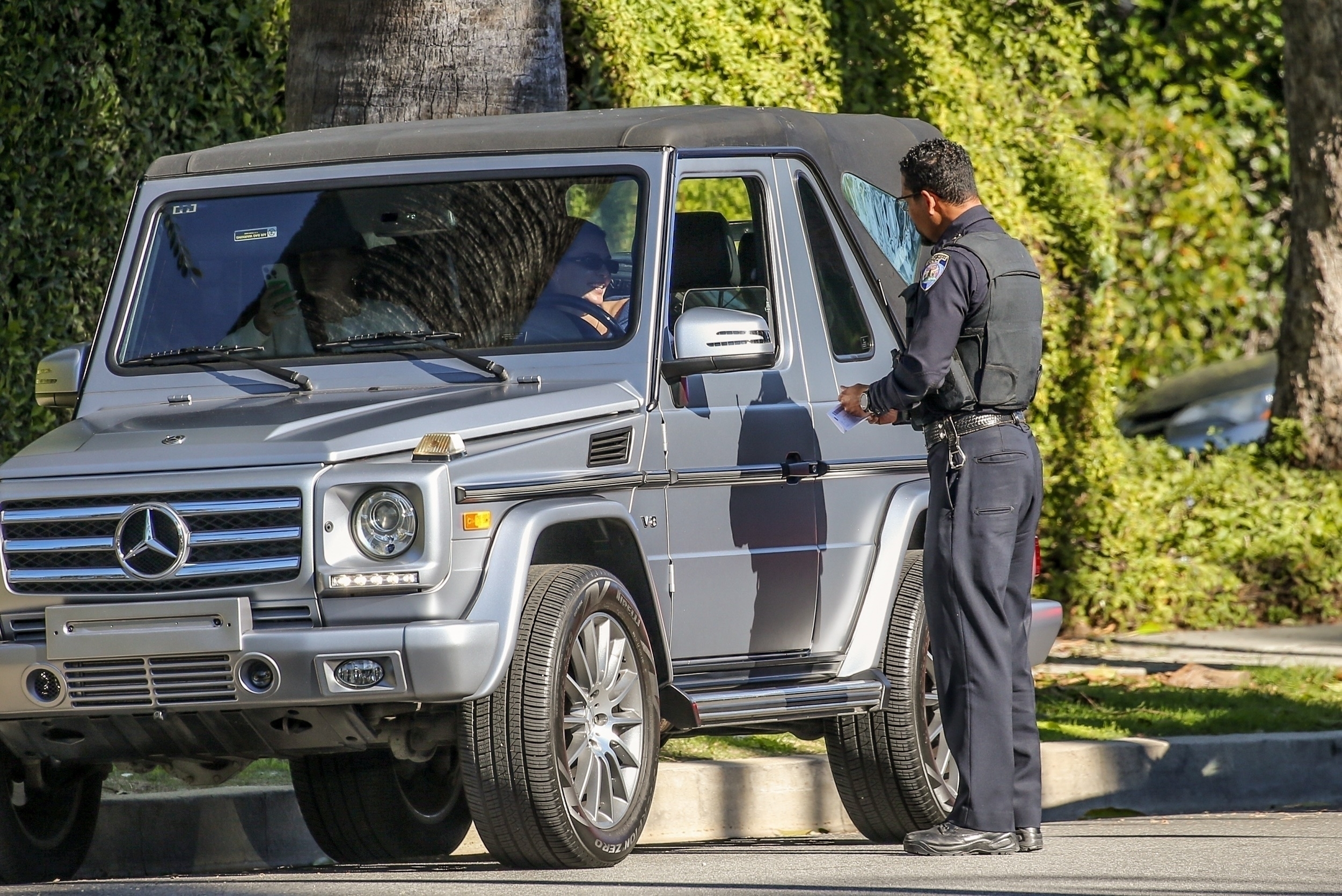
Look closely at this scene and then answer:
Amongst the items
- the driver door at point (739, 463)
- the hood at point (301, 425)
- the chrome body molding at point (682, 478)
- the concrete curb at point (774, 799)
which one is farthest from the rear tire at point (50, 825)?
the driver door at point (739, 463)

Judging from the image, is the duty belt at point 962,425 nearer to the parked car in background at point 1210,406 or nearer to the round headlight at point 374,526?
the round headlight at point 374,526

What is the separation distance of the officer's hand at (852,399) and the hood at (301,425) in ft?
1.96

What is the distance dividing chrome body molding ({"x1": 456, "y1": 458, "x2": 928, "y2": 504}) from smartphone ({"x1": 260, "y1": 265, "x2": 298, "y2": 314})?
1153 mm

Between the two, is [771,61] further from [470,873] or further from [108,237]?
[470,873]

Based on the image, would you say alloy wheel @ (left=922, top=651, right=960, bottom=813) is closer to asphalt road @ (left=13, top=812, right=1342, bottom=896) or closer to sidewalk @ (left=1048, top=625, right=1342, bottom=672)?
asphalt road @ (left=13, top=812, right=1342, bottom=896)

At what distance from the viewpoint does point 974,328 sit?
19.1 feet

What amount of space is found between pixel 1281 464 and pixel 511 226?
783 centimetres

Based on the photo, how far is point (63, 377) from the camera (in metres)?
6.14

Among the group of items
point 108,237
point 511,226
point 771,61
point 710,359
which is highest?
point 771,61

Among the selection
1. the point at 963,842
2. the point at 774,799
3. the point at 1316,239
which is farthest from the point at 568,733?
the point at 1316,239

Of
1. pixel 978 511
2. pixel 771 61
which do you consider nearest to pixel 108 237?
pixel 771 61

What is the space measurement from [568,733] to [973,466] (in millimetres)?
1354

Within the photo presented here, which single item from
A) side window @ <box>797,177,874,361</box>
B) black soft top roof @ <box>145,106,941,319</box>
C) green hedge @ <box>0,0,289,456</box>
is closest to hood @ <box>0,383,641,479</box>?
black soft top roof @ <box>145,106,941,319</box>

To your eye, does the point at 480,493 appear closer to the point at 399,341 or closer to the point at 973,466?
the point at 399,341
